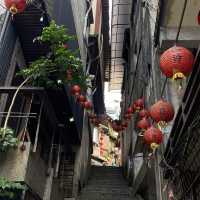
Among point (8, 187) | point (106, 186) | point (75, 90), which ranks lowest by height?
point (8, 187)

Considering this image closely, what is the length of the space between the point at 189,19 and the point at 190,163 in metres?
4.59

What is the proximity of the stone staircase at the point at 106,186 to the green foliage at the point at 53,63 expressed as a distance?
885 centimetres

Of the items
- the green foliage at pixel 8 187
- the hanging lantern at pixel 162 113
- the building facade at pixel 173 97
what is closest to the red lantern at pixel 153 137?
the building facade at pixel 173 97

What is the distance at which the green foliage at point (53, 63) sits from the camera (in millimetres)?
9047

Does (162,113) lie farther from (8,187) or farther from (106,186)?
(106,186)

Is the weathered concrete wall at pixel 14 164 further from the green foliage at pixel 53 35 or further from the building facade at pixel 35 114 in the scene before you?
the green foliage at pixel 53 35

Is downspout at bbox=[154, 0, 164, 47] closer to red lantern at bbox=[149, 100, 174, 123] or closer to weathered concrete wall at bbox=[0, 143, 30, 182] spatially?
red lantern at bbox=[149, 100, 174, 123]

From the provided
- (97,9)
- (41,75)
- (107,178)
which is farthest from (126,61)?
(41,75)

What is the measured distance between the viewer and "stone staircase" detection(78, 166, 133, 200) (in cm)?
1691

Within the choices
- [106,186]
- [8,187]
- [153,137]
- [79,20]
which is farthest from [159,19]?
[106,186]

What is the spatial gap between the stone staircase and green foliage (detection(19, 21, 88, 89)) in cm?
885

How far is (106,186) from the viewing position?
61.3 feet

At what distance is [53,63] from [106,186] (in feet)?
36.2

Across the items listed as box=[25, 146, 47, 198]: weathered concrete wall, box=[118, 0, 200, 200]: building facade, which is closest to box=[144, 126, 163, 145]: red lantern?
box=[118, 0, 200, 200]: building facade
